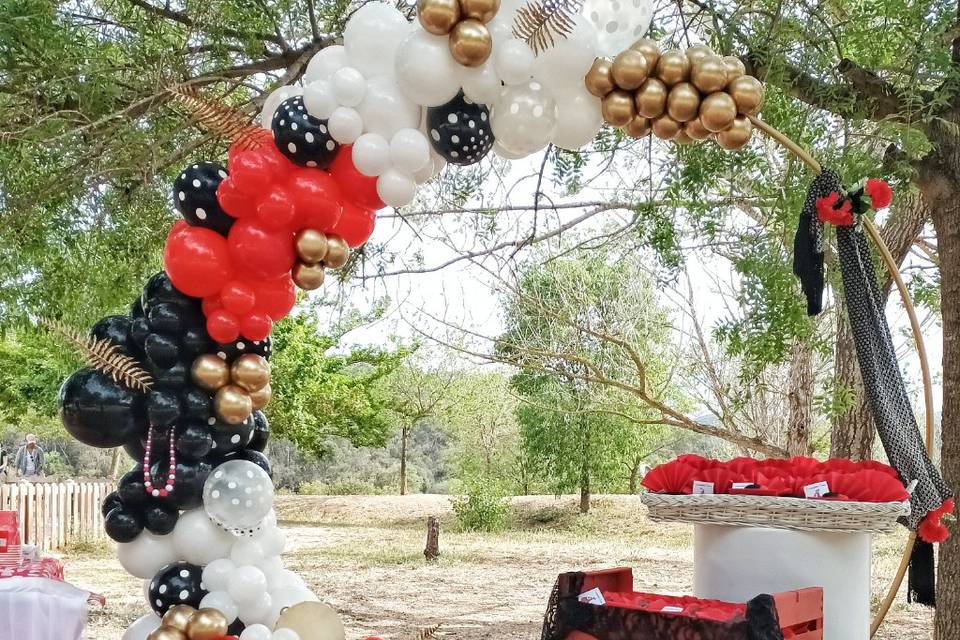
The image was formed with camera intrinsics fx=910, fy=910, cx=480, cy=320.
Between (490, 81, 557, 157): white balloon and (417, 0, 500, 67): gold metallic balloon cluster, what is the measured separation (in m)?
0.12

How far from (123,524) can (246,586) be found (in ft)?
0.95

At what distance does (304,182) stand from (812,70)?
1.96 metres

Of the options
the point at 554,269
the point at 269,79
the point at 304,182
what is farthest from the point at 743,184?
the point at 554,269

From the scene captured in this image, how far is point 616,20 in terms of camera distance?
200 centimetres

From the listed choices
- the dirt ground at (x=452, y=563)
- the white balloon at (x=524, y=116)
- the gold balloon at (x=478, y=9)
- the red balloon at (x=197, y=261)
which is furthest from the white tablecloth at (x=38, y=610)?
the dirt ground at (x=452, y=563)

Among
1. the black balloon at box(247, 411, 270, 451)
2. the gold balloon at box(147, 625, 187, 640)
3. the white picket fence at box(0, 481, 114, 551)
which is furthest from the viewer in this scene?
the white picket fence at box(0, 481, 114, 551)

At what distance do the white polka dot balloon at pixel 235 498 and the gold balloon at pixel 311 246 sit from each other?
0.47m

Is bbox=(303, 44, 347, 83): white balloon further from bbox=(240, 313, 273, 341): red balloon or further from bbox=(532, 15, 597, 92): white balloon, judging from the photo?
bbox=(240, 313, 273, 341): red balloon

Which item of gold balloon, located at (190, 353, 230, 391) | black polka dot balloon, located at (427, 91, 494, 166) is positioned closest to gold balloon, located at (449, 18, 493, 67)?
black polka dot balloon, located at (427, 91, 494, 166)

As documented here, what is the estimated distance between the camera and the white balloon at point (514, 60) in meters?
1.87

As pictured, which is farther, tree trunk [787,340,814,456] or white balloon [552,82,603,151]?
tree trunk [787,340,814,456]

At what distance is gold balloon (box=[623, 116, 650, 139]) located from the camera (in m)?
2.01

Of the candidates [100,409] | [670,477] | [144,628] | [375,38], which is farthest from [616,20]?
Result: [144,628]

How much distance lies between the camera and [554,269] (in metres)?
7.73
